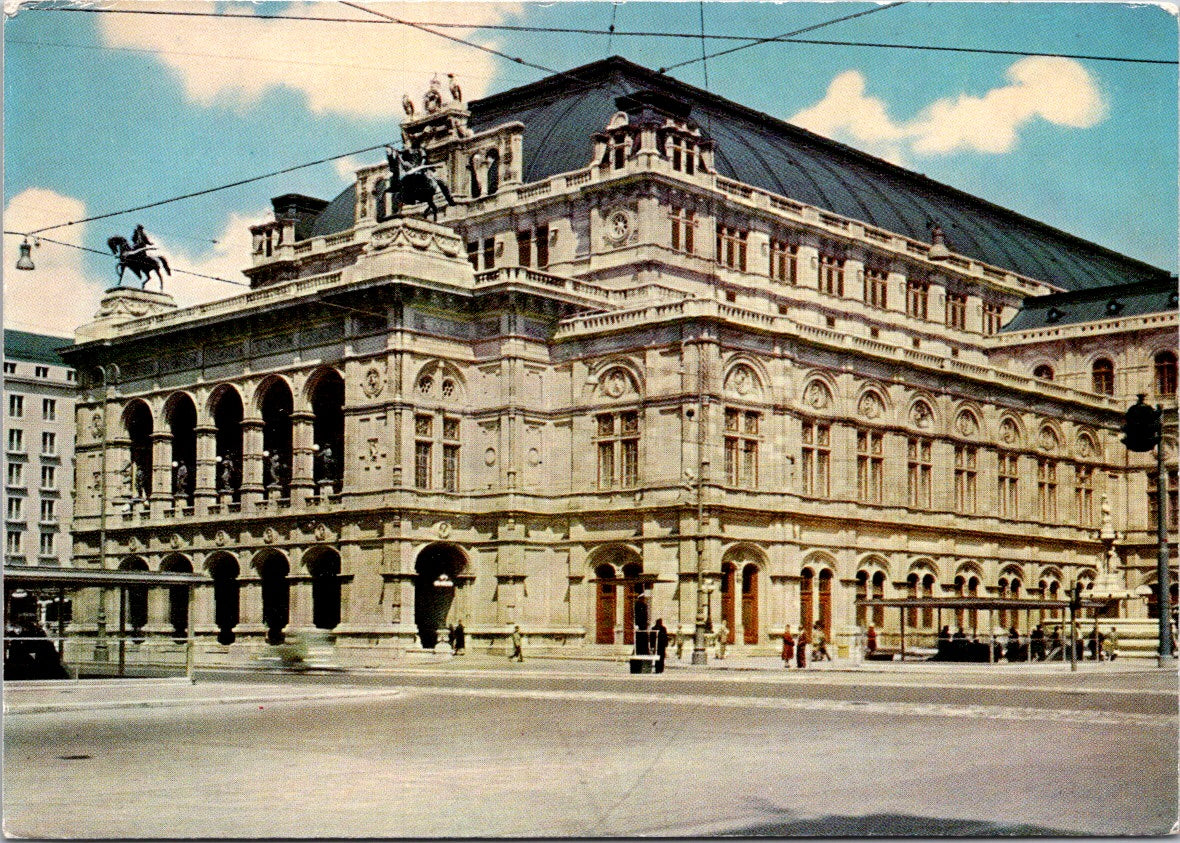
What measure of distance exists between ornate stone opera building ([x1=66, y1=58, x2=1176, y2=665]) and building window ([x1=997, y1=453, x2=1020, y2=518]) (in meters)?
0.18

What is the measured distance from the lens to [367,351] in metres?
65.8

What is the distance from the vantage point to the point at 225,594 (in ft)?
242

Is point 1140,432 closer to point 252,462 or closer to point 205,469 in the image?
point 252,462

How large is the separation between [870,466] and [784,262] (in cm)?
1214

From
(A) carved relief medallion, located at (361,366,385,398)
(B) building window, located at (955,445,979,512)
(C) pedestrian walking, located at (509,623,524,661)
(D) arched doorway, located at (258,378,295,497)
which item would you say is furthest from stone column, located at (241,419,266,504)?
(B) building window, located at (955,445,979,512)

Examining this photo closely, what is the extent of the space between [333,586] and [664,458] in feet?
49.8

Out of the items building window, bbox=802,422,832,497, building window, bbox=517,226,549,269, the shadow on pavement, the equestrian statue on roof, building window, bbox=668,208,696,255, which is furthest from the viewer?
building window, bbox=517,226,549,269

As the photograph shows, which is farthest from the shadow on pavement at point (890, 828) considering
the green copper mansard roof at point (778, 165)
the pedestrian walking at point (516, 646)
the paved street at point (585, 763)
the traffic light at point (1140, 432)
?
the green copper mansard roof at point (778, 165)

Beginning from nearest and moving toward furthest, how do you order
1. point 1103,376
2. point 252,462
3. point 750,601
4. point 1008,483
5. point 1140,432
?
point 1140,432
point 750,601
point 252,462
point 1008,483
point 1103,376

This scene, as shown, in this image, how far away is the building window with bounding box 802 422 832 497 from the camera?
221ft

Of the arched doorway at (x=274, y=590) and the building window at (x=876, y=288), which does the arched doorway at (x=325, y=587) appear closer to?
the arched doorway at (x=274, y=590)

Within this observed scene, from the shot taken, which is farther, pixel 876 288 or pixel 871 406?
pixel 876 288

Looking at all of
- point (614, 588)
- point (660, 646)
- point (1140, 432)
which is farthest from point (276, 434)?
point (1140, 432)

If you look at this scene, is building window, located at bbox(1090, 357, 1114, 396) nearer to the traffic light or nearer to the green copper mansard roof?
the green copper mansard roof
